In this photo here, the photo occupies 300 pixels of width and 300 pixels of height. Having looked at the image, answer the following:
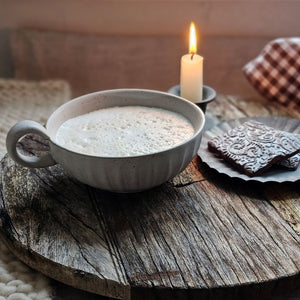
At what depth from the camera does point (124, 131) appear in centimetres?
84

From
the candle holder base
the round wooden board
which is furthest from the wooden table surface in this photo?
the candle holder base

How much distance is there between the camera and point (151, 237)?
0.73 meters

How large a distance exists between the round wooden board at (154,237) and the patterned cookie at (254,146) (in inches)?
1.6

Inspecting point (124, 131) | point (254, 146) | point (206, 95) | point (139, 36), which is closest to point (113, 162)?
point (124, 131)

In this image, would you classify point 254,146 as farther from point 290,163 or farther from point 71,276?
point 71,276

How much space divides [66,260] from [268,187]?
369 mm

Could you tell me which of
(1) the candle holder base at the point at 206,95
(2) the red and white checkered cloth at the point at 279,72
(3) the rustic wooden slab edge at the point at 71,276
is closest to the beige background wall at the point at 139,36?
(2) the red and white checkered cloth at the point at 279,72

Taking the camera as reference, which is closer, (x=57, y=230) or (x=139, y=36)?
(x=57, y=230)

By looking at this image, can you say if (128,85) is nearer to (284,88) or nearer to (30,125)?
(284,88)

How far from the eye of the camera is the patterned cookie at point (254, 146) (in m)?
0.84

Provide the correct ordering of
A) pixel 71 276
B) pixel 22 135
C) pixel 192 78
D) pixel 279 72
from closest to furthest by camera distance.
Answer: pixel 71 276
pixel 22 135
pixel 192 78
pixel 279 72

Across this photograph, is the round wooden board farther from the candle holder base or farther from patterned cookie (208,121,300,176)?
the candle holder base

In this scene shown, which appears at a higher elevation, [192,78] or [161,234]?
[192,78]

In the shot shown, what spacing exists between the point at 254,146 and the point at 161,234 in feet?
0.85
